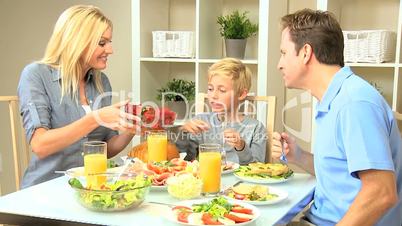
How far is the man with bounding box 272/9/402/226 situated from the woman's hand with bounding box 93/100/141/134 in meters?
0.54

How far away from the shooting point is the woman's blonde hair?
2.16 m

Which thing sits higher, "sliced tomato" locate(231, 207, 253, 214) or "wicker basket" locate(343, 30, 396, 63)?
"wicker basket" locate(343, 30, 396, 63)

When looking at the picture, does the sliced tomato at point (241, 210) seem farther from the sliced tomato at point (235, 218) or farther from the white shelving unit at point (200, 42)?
the white shelving unit at point (200, 42)

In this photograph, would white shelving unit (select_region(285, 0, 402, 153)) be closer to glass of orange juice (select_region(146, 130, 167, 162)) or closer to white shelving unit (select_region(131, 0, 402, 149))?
white shelving unit (select_region(131, 0, 402, 149))

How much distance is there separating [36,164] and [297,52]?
1.22m

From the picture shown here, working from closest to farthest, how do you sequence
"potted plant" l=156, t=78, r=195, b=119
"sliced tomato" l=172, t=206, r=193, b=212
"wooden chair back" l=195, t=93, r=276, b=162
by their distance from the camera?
"sliced tomato" l=172, t=206, r=193, b=212
"wooden chair back" l=195, t=93, r=276, b=162
"potted plant" l=156, t=78, r=195, b=119

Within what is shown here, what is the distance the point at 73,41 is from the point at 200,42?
0.92m

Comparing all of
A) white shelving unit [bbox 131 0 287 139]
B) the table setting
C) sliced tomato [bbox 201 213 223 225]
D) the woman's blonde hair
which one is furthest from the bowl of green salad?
white shelving unit [bbox 131 0 287 139]

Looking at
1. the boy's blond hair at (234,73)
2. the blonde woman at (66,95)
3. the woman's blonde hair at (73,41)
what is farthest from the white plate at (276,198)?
the woman's blonde hair at (73,41)

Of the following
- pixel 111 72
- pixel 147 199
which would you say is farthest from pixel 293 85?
pixel 111 72

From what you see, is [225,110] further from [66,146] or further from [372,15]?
[372,15]

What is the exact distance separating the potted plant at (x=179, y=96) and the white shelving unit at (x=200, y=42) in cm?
9

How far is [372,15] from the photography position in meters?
2.82

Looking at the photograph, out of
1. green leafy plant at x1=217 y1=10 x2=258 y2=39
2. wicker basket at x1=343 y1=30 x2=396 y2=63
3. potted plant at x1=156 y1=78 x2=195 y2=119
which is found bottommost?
potted plant at x1=156 y1=78 x2=195 y2=119
